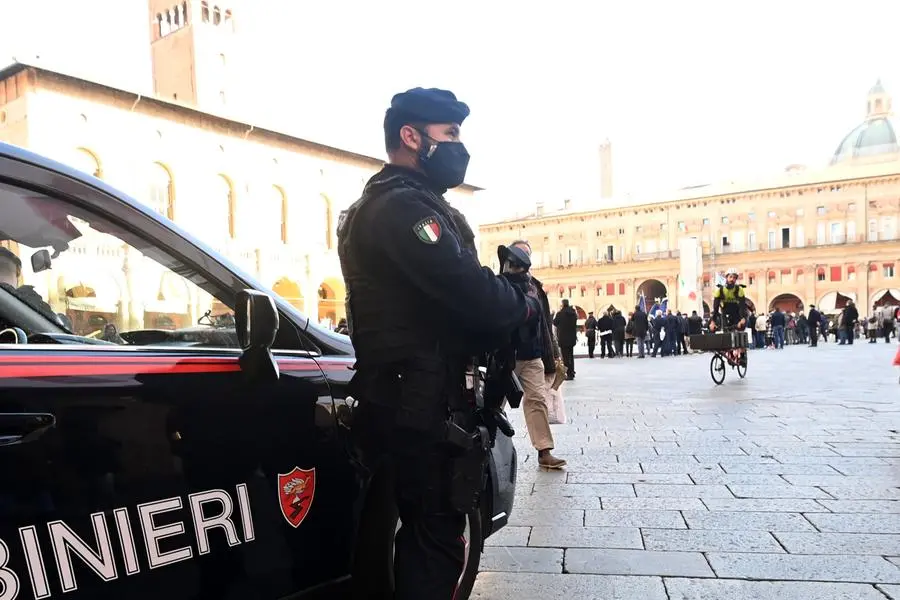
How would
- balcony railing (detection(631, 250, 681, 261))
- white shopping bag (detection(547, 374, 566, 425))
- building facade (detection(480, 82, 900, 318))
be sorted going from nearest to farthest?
white shopping bag (detection(547, 374, 566, 425)), building facade (detection(480, 82, 900, 318)), balcony railing (detection(631, 250, 681, 261))

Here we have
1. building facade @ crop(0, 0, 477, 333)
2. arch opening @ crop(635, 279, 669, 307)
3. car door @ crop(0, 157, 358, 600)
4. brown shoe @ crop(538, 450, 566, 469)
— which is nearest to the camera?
car door @ crop(0, 157, 358, 600)

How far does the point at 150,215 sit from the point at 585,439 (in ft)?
18.3

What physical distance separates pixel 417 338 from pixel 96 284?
101 centimetres

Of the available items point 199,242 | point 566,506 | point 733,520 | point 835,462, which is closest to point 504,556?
point 566,506

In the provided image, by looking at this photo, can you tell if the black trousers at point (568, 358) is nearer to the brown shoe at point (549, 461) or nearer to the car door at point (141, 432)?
the brown shoe at point (549, 461)

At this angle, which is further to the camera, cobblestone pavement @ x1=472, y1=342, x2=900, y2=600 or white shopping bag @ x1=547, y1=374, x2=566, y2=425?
white shopping bag @ x1=547, y1=374, x2=566, y2=425

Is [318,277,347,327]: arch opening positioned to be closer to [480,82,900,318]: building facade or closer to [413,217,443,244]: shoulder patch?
[480,82,900,318]: building facade

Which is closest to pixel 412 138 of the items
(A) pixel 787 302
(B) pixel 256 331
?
(B) pixel 256 331

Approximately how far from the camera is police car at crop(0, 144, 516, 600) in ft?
5.40

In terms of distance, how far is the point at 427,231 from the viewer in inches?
80.1

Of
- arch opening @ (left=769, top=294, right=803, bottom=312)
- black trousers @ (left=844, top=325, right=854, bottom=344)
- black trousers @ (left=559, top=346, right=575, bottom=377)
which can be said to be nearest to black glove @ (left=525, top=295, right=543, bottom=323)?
black trousers @ (left=559, top=346, right=575, bottom=377)

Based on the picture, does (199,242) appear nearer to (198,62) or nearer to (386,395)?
(386,395)

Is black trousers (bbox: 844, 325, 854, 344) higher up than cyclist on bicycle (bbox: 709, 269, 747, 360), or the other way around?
cyclist on bicycle (bbox: 709, 269, 747, 360)

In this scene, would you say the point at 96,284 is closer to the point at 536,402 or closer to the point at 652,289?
the point at 536,402
